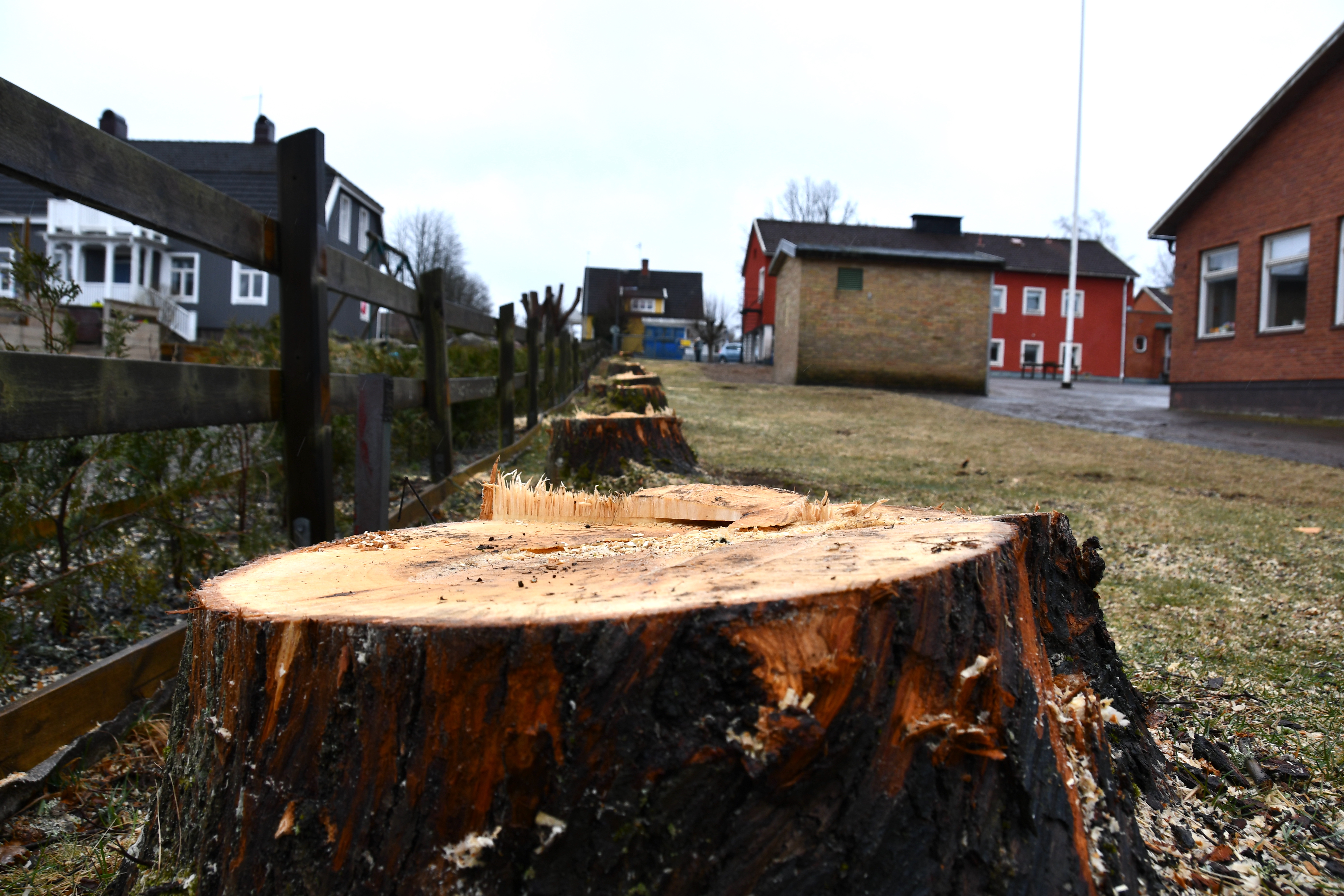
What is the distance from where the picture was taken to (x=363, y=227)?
3328 centimetres

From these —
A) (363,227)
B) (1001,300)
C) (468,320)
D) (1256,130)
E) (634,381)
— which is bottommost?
(634,381)

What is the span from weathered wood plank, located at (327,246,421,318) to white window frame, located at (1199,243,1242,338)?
1528 centimetres

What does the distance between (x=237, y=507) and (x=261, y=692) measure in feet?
8.97

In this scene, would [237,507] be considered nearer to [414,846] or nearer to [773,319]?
[414,846]

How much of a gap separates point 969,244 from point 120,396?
32.8 m

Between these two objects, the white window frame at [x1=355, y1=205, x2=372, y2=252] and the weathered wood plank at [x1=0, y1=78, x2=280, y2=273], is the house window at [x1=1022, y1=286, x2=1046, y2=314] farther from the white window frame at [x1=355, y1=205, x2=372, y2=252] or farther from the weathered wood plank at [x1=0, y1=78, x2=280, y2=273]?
the weathered wood plank at [x1=0, y1=78, x2=280, y2=273]

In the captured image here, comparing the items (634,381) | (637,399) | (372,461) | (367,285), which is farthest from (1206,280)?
(372,461)

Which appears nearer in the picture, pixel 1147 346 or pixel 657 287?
pixel 1147 346

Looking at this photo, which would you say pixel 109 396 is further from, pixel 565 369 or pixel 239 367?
pixel 565 369

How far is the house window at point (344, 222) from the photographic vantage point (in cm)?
3058

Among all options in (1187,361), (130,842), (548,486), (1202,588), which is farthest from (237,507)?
(1187,361)

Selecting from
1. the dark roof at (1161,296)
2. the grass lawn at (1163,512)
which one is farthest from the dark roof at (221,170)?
the dark roof at (1161,296)

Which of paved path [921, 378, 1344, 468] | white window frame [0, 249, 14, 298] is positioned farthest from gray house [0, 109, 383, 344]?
white window frame [0, 249, 14, 298]

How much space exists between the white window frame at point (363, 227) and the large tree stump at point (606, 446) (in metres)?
30.7
